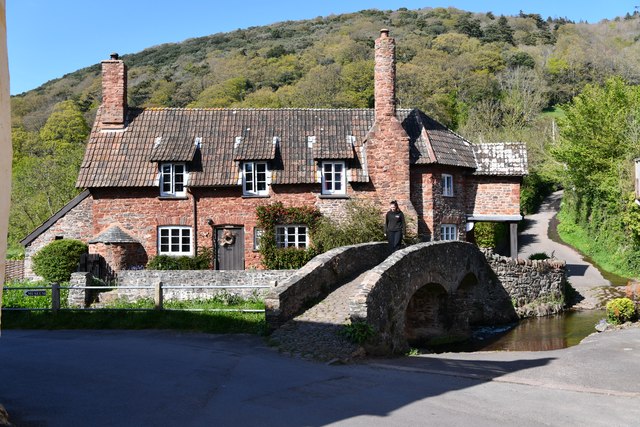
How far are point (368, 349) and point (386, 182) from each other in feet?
46.1

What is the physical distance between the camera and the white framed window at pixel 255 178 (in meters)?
28.2

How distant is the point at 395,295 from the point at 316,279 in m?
2.18

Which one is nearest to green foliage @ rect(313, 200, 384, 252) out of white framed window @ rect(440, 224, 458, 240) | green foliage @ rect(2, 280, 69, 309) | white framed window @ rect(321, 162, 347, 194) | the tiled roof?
white framed window @ rect(321, 162, 347, 194)

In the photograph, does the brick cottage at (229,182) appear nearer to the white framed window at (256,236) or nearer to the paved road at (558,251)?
the white framed window at (256,236)

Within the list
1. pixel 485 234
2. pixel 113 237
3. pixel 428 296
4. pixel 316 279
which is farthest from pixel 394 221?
pixel 485 234

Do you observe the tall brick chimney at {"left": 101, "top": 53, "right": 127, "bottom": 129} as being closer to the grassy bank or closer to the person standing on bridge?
the person standing on bridge

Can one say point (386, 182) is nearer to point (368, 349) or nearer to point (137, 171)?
point (137, 171)

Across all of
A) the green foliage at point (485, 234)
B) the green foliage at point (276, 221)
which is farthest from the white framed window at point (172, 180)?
the green foliage at point (485, 234)

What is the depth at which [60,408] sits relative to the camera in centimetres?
945

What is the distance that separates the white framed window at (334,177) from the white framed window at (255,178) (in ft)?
8.13

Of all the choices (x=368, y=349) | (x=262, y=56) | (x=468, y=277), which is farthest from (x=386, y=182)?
(x=262, y=56)

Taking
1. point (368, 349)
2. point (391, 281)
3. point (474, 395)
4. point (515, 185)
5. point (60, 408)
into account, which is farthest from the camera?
point (515, 185)

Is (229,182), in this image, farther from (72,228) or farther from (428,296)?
(428,296)

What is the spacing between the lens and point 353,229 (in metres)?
26.4
